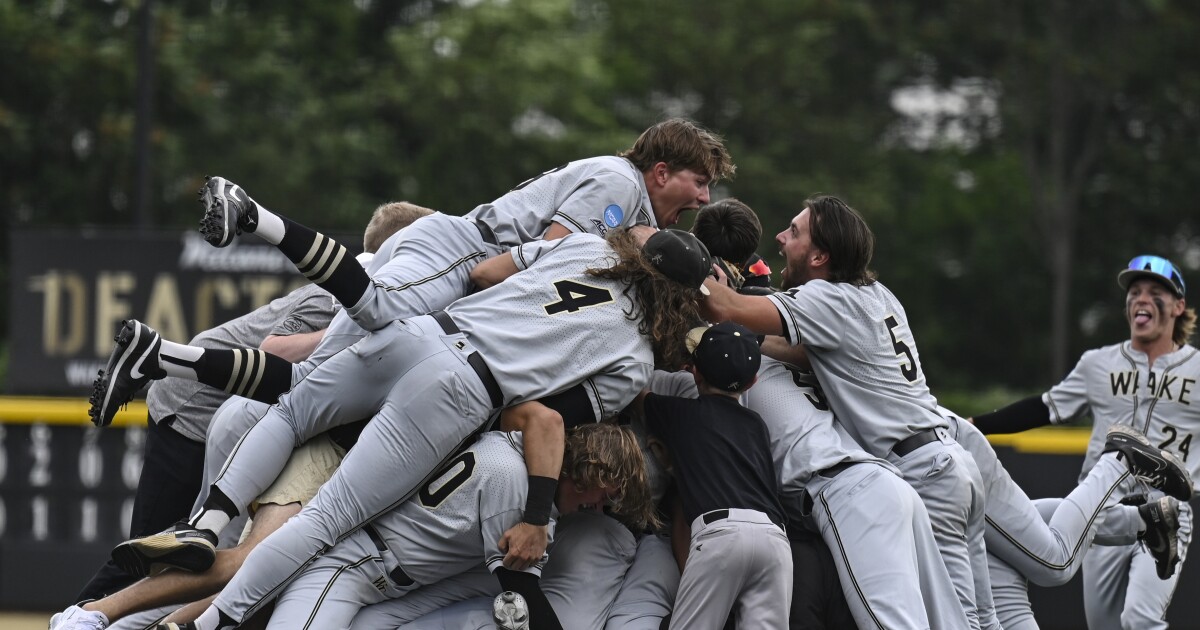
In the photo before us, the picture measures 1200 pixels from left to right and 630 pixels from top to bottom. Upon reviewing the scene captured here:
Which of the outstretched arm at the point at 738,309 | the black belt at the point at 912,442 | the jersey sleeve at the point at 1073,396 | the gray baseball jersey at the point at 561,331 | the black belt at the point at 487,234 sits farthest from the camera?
the jersey sleeve at the point at 1073,396

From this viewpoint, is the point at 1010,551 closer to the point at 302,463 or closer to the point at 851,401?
the point at 851,401

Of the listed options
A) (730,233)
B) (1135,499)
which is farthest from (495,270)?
(1135,499)

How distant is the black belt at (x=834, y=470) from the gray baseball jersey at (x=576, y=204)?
1.22 m

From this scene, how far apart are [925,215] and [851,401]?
69.8 ft

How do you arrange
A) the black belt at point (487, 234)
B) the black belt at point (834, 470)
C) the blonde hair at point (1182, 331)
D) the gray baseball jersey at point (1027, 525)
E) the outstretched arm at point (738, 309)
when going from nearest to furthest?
the black belt at point (834, 470) < the outstretched arm at point (738, 309) < the black belt at point (487, 234) < the gray baseball jersey at point (1027, 525) < the blonde hair at point (1182, 331)

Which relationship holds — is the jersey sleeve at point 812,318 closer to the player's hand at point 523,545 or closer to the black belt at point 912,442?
the black belt at point 912,442

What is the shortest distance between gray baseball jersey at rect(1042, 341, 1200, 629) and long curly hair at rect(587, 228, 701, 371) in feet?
9.65

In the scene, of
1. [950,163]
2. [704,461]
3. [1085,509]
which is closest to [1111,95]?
[950,163]

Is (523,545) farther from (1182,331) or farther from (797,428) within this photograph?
(1182,331)

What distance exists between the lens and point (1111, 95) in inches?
968

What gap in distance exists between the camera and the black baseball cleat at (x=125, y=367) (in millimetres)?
4699

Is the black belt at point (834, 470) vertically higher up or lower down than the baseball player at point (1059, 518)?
higher up

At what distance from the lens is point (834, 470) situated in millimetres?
4918

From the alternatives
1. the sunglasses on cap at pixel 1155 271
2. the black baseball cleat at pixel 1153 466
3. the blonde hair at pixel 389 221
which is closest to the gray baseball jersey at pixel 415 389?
the blonde hair at pixel 389 221
